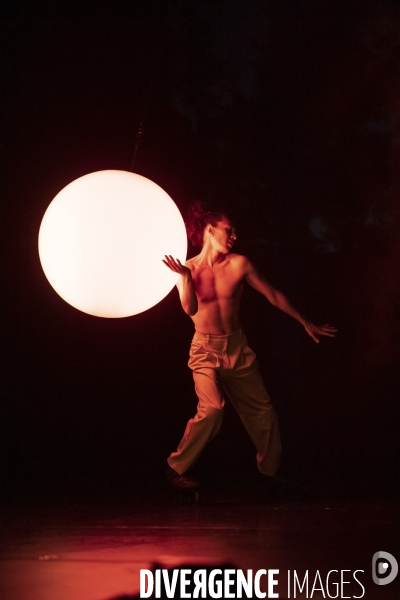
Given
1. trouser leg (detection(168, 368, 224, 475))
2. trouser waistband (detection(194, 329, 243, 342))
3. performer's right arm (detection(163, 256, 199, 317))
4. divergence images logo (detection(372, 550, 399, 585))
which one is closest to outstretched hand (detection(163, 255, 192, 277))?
performer's right arm (detection(163, 256, 199, 317))

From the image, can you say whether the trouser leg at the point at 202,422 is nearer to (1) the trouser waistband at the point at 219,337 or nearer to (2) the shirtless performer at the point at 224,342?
(2) the shirtless performer at the point at 224,342

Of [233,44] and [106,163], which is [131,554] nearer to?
[106,163]

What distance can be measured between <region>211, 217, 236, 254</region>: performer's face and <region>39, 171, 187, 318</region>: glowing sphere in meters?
0.47

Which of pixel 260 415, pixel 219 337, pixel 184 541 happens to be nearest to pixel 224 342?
pixel 219 337

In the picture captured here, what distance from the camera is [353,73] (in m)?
4.62

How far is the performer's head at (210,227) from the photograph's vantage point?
372 cm

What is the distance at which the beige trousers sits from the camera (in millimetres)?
3666

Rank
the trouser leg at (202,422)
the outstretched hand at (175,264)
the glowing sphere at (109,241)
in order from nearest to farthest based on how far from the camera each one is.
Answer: the glowing sphere at (109,241) → the outstretched hand at (175,264) → the trouser leg at (202,422)

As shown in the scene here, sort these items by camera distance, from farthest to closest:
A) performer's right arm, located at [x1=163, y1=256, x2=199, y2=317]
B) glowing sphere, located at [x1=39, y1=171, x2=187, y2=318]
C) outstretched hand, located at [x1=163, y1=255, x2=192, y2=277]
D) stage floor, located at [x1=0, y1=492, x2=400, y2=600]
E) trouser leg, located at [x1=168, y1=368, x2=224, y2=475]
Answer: trouser leg, located at [x1=168, y1=368, x2=224, y2=475], performer's right arm, located at [x1=163, y1=256, x2=199, y2=317], outstretched hand, located at [x1=163, y1=255, x2=192, y2=277], glowing sphere, located at [x1=39, y1=171, x2=187, y2=318], stage floor, located at [x1=0, y1=492, x2=400, y2=600]

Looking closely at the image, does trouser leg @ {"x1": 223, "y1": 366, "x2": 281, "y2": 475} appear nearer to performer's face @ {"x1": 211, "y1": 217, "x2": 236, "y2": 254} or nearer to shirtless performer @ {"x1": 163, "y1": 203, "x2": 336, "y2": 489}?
shirtless performer @ {"x1": 163, "y1": 203, "x2": 336, "y2": 489}

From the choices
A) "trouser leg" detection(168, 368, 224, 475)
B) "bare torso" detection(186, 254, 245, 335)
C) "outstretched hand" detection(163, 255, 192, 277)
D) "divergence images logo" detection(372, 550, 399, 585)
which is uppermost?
"bare torso" detection(186, 254, 245, 335)

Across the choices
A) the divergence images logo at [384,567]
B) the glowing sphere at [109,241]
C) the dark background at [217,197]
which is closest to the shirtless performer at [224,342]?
the glowing sphere at [109,241]

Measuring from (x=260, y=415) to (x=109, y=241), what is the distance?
46.9 inches

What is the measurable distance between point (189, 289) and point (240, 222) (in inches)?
46.9
